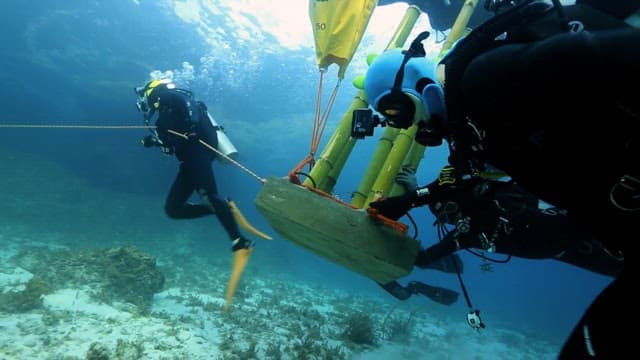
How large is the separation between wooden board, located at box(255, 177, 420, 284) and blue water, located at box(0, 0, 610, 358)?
18180 millimetres

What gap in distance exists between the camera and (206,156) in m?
7.58

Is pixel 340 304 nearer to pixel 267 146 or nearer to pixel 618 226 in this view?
pixel 618 226

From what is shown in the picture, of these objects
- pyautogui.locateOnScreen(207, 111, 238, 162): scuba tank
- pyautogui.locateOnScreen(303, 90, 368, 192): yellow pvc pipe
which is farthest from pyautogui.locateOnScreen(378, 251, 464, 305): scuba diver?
pyautogui.locateOnScreen(207, 111, 238, 162): scuba tank

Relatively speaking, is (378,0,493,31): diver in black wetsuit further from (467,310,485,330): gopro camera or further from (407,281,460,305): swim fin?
(467,310,485,330): gopro camera

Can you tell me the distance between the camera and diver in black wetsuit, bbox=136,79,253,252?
6.98 m

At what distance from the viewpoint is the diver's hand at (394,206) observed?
14.4 ft

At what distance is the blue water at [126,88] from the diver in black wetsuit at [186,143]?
1591 cm

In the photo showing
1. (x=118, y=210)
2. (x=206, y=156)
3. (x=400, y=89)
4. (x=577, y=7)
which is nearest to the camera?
(x=577, y=7)

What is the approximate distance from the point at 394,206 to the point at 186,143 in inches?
175

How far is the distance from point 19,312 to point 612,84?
1184cm

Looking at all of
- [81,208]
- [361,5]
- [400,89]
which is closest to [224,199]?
[361,5]

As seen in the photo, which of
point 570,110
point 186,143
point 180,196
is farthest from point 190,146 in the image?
point 570,110

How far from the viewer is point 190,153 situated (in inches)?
290

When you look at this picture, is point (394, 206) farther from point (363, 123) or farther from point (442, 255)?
point (442, 255)
